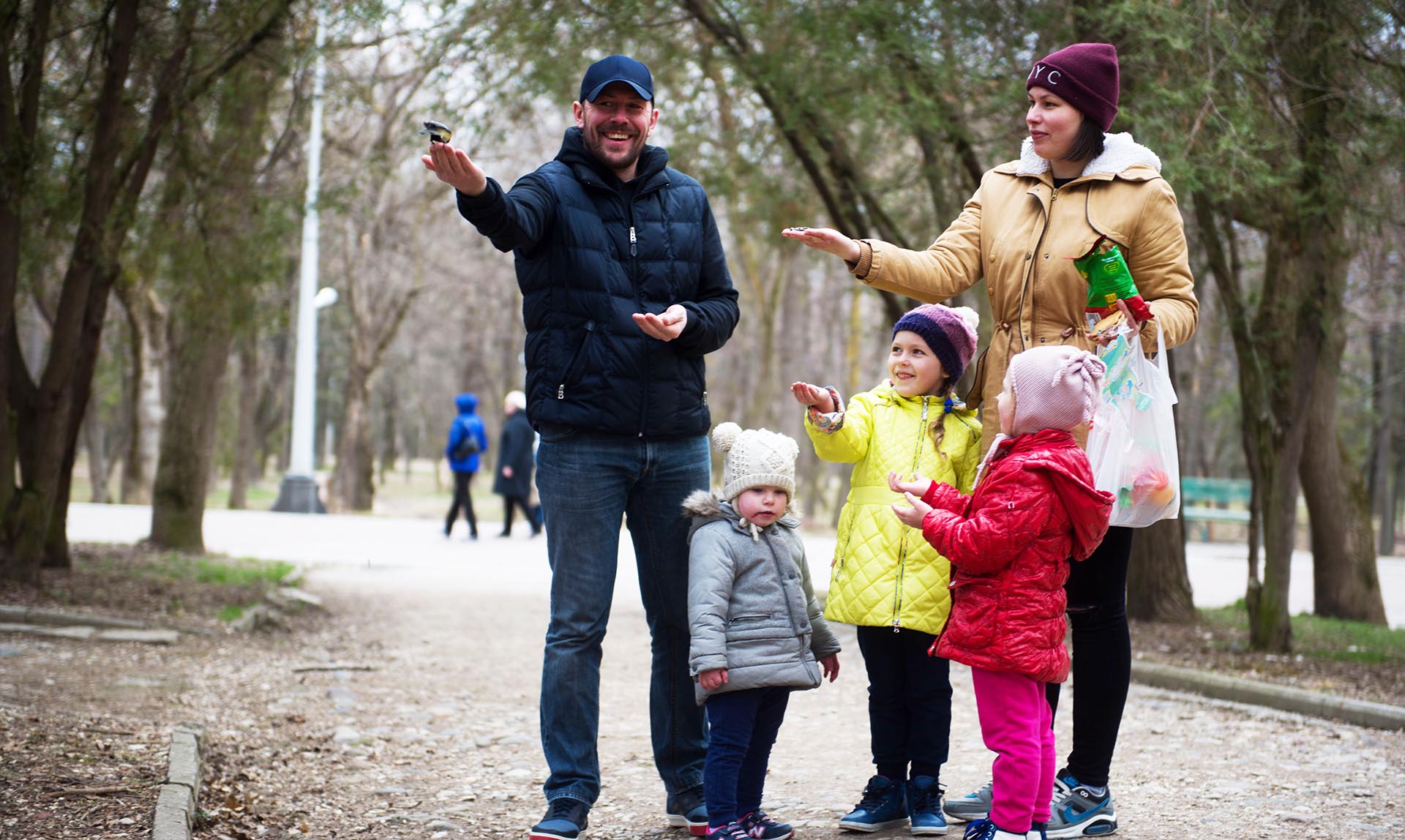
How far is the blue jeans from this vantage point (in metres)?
4.29

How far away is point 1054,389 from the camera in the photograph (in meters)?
3.78

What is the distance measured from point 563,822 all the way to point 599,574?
0.75 meters

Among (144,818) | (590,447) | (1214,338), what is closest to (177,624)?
(144,818)

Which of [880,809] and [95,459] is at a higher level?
[95,459]

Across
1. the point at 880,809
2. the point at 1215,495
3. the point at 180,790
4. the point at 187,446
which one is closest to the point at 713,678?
the point at 880,809

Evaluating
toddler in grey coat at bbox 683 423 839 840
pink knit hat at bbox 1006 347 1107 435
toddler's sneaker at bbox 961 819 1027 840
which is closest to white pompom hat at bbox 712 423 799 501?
toddler in grey coat at bbox 683 423 839 840

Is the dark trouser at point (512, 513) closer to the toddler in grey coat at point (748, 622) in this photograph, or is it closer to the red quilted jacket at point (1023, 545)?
the toddler in grey coat at point (748, 622)

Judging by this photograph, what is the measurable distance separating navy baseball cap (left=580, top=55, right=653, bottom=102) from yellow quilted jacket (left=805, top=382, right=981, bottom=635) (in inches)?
45.5

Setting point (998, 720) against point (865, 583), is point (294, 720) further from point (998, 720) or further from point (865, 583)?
point (998, 720)

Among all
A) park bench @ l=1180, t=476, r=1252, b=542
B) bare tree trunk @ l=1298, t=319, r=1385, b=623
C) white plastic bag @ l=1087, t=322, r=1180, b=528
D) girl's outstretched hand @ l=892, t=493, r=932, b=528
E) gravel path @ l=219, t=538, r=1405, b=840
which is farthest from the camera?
park bench @ l=1180, t=476, r=1252, b=542

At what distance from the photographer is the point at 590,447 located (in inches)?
169

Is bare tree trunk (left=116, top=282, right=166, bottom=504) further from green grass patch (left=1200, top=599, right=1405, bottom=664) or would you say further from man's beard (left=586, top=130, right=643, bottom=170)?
man's beard (left=586, top=130, right=643, bottom=170)

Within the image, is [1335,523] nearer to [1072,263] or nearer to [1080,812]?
[1080,812]

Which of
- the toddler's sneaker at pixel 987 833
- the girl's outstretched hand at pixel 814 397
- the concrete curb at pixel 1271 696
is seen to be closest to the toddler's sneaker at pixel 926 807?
the toddler's sneaker at pixel 987 833
